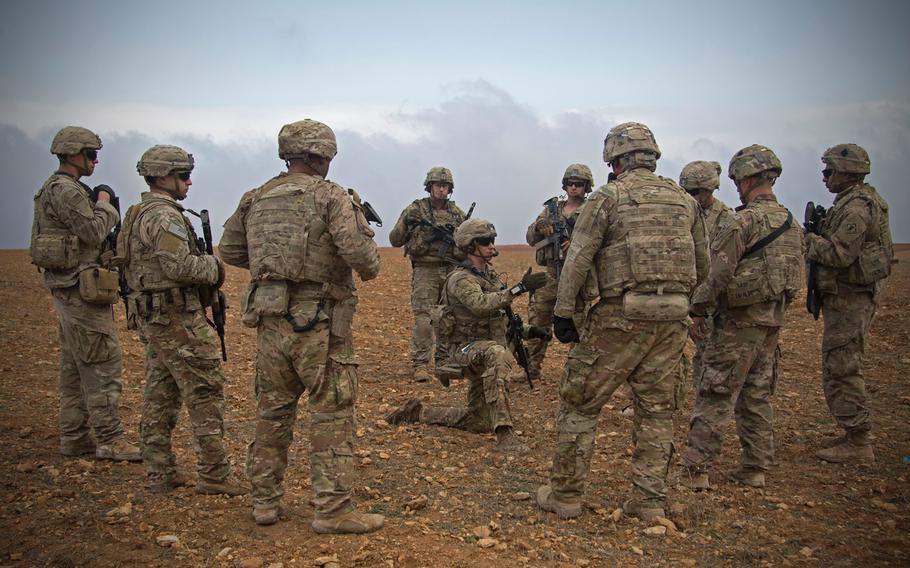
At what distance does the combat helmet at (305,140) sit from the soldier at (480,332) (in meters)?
2.39

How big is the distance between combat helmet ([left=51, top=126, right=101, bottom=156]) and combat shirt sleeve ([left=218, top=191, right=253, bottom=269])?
219 cm

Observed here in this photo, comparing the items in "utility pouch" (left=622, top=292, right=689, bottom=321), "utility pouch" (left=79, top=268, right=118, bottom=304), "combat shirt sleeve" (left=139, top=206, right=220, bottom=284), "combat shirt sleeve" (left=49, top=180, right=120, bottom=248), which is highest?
"combat shirt sleeve" (left=49, top=180, right=120, bottom=248)

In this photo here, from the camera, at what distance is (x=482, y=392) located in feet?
24.4

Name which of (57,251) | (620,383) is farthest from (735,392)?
(57,251)

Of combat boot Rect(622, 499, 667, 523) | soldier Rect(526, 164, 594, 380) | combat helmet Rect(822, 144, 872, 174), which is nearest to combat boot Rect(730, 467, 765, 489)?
combat boot Rect(622, 499, 667, 523)

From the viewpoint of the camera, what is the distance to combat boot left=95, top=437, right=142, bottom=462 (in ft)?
21.3

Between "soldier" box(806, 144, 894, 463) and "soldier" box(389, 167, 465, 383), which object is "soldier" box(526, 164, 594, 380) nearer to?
"soldier" box(389, 167, 465, 383)

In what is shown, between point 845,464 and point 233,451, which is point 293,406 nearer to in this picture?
point 233,451

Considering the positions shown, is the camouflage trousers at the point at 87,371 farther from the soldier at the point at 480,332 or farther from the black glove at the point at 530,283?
the black glove at the point at 530,283

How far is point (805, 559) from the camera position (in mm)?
4758

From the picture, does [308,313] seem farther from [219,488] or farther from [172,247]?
[219,488]

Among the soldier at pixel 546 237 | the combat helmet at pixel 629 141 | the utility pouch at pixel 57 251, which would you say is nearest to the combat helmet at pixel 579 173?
the soldier at pixel 546 237

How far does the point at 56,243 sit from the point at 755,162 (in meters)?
5.75

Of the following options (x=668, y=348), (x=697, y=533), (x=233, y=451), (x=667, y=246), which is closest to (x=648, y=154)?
(x=667, y=246)
